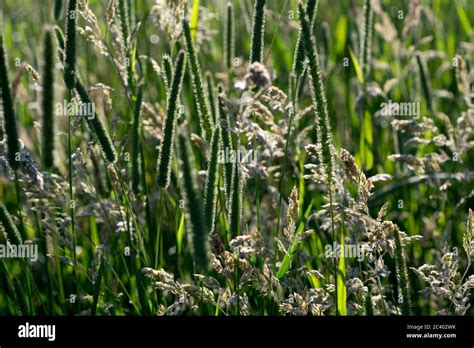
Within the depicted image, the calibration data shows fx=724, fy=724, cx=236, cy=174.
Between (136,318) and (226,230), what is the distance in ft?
1.31

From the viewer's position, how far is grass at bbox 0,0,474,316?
132 cm

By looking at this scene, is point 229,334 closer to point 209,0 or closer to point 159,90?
point 159,90

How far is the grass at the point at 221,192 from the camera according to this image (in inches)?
52.1

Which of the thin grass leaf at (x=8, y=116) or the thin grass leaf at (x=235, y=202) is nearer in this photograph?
A: the thin grass leaf at (x=8, y=116)

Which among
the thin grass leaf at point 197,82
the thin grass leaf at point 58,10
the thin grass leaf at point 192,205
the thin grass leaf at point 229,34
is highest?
the thin grass leaf at point 229,34

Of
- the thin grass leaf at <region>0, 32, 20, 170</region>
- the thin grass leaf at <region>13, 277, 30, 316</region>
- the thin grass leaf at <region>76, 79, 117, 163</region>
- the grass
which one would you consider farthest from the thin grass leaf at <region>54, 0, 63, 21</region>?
the thin grass leaf at <region>13, 277, 30, 316</region>

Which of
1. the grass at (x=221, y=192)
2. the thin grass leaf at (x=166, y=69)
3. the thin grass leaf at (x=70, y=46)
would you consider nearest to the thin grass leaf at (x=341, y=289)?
the grass at (x=221, y=192)

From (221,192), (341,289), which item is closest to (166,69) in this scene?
(221,192)

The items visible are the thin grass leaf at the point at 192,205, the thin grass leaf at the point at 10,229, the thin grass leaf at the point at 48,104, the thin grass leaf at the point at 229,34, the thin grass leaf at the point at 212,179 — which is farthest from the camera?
the thin grass leaf at the point at 229,34

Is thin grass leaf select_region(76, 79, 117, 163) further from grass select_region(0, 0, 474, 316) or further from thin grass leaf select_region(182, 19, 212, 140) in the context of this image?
thin grass leaf select_region(182, 19, 212, 140)

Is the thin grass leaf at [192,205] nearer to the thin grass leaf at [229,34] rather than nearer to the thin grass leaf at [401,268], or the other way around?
the thin grass leaf at [401,268]

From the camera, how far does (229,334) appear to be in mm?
1328

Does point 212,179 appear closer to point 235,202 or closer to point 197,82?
point 235,202

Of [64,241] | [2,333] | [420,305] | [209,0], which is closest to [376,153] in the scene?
[420,305]
